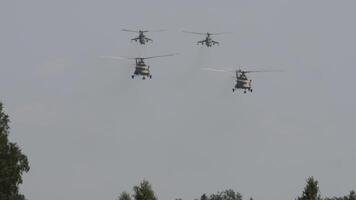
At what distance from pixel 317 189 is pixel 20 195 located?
57.5 metres

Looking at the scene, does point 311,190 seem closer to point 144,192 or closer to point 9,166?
point 144,192

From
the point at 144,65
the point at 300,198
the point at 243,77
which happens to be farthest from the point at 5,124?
the point at 300,198

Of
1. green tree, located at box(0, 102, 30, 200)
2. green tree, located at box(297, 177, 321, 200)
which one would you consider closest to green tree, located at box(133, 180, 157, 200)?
green tree, located at box(297, 177, 321, 200)

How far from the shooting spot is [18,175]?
445 feet

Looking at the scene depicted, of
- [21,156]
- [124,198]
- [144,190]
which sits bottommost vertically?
[144,190]

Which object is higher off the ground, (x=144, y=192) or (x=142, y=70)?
(x=142, y=70)

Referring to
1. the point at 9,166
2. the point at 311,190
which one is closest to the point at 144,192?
the point at 311,190

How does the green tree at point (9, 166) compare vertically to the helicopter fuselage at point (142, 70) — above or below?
below

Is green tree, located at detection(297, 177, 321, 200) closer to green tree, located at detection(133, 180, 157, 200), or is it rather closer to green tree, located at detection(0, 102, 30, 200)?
green tree, located at detection(133, 180, 157, 200)

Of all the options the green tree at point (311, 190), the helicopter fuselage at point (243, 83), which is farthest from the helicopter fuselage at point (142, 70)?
the green tree at point (311, 190)

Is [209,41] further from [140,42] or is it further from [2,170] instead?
[2,170]

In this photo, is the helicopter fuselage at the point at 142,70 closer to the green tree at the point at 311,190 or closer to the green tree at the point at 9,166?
the green tree at the point at 9,166

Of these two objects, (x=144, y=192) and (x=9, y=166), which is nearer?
(x=144, y=192)

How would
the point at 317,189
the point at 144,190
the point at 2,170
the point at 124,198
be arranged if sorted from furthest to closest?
the point at 2,170
the point at 124,198
the point at 317,189
the point at 144,190
